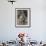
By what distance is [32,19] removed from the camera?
17.3 feet

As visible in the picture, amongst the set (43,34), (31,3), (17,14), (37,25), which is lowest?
(43,34)

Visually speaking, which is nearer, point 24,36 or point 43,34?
point 24,36

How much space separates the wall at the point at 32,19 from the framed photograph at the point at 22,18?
0.12 metres

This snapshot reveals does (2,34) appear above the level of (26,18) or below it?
below

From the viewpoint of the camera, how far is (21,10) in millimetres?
5289

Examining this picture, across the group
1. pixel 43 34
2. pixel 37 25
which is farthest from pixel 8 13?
pixel 43 34

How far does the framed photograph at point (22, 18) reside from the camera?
5.28m

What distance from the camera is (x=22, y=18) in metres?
5.31

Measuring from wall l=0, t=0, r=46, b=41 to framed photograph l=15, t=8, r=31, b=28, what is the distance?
→ 118mm

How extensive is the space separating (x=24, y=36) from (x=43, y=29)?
1.99 m

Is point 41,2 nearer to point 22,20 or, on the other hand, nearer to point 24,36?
point 22,20

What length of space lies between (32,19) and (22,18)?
397 mm

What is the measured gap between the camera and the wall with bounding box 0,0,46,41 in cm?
526

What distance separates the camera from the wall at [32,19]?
5261 mm
